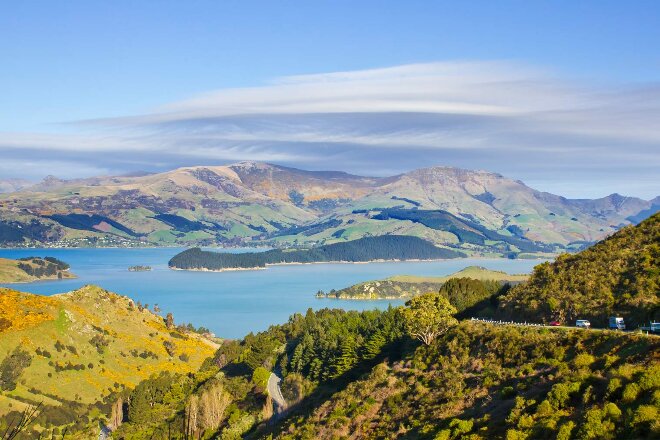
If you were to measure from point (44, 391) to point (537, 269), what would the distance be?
84066 millimetres

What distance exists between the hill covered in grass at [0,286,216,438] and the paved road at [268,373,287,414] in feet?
107

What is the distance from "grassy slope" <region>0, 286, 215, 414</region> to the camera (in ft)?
394

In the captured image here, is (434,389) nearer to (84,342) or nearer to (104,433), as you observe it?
(104,433)

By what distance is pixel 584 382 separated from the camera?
40344 mm

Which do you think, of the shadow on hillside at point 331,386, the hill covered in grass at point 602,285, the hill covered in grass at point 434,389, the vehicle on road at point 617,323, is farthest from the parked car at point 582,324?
the shadow on hillside at point 331,386

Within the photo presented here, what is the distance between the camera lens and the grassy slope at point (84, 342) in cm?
12000

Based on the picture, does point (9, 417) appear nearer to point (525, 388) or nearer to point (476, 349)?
point (476, 349)

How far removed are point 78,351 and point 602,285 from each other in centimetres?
10188

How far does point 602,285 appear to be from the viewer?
69250 millimetres

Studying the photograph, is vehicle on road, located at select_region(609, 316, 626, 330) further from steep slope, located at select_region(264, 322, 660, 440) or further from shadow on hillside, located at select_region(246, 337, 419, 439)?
shadow on hillside, located at select_region(246, 337, 419, 439)

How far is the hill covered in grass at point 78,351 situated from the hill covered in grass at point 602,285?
241 feet

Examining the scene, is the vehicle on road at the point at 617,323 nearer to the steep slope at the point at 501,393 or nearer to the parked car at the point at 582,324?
the parked car at the point at 582,324

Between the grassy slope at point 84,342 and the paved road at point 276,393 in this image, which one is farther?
the grassy slope at point 84,342

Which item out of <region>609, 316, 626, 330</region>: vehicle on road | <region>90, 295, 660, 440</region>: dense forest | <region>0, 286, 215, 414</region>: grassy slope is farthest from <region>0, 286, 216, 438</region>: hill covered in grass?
<region>609, 316, 626, 330</region>: vehicle on road
